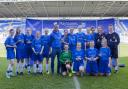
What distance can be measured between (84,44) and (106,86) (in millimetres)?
3575

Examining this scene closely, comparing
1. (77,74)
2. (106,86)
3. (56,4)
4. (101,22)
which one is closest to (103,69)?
(77,74)

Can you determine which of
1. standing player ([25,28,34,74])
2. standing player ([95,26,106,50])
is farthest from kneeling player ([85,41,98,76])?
standing player ([25,28,34,74])

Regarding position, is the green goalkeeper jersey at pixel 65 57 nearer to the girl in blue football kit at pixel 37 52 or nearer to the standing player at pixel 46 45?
the standing player at pixel 46 45

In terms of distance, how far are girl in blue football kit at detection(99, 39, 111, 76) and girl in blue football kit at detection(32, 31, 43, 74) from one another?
222cm

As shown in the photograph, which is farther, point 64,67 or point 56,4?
point 56,4

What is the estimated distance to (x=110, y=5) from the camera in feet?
82.4

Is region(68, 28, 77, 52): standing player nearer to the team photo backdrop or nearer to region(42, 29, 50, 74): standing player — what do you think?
region(42, 29, 50, 74): standing player

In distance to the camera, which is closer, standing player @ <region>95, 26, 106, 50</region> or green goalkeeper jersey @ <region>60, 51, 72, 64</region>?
green goalkeeper jersey @ <region>60, 51, 72, 64</region>

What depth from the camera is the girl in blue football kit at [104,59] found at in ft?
46.3

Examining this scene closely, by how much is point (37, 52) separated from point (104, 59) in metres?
2.48

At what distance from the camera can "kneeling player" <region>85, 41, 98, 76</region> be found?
1407cm

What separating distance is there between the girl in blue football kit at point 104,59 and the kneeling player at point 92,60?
0.20 metres

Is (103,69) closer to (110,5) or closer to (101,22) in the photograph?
(101,22)

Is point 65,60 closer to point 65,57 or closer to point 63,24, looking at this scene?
point 65,57
